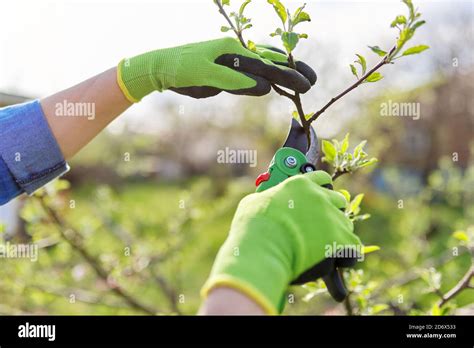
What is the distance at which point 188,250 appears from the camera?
155 inches

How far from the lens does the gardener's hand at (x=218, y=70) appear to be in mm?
1533

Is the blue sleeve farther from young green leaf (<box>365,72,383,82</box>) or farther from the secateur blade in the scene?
young green leaf (<box>365,72,383,82</box>)

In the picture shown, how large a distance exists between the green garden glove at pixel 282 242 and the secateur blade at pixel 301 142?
263mm

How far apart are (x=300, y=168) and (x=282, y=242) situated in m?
0.36

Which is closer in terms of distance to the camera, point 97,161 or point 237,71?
point 237,71

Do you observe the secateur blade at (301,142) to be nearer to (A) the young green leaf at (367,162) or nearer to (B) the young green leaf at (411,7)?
(A) the young green leaf at (367,162)

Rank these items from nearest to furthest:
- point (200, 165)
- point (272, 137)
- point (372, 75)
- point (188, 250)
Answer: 1. point (372, 75)
2. point (188, 250)
3. point (272, 137)
4. point (200, 165)

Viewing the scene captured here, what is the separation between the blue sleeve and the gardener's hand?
1.31 ft

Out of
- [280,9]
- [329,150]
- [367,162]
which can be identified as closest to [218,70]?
[280,9]

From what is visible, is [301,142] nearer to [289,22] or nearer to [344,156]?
[344,156]

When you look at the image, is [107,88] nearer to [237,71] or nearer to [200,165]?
[237,71]

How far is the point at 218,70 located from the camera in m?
1.59
